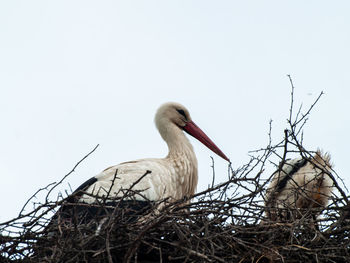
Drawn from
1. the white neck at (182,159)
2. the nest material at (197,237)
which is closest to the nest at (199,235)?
the nest material at (197,237)

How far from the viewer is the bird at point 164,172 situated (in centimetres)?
443

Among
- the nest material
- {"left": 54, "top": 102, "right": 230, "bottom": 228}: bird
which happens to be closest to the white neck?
{"left": 54, "top": 102, "right": 230, "bottom": 228}: bird

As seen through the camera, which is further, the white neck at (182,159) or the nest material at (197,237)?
the white neck at (182,159)

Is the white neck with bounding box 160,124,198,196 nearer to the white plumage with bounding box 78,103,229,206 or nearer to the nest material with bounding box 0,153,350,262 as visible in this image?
the white plumage with bounding box 78,103,229,206

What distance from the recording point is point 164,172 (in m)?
4.79

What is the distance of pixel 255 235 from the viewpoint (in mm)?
3588

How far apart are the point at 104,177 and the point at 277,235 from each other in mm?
1464

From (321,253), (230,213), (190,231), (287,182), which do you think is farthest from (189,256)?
(287,182)

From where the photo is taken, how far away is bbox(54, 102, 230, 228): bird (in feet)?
14.5

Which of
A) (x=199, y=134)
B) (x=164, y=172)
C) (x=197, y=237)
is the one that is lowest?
(x=197, y=237)

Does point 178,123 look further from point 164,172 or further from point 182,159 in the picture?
point 164,172

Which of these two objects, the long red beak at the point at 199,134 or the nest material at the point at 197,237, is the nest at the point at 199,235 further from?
the long red beak at the point at 199,134

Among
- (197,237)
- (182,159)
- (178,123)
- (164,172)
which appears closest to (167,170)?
(164,172)

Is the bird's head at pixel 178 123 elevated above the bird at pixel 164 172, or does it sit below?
above
